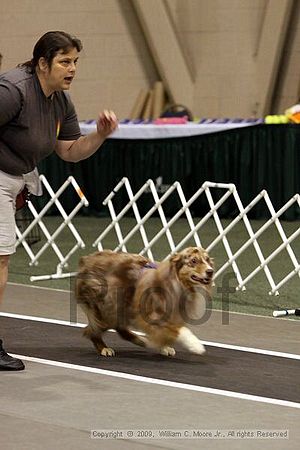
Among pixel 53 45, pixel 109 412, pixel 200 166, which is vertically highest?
pixel 200 166

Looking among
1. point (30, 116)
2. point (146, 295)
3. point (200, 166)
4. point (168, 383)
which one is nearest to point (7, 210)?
point (30, 116)

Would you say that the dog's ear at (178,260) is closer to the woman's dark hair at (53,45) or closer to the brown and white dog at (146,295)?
the brown and white dog at (146,295)

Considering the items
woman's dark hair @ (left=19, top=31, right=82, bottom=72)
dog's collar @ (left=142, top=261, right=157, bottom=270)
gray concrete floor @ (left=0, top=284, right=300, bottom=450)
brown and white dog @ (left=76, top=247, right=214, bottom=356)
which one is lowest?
gray concrete floor @ (left=0, top=284, right=300, bottom=450)

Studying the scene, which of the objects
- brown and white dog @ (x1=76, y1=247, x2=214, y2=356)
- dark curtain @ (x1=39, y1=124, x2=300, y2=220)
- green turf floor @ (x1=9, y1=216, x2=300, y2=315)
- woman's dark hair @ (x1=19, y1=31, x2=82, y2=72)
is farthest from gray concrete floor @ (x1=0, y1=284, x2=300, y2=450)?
dark curtain @ (x1=39, y1=124, x2=300, y2=220)

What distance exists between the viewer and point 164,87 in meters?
12.4

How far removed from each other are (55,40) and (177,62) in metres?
7.87

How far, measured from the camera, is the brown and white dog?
4605mm

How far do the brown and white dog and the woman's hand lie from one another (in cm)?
62

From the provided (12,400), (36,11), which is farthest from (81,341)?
(36,11)

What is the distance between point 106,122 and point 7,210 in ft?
1.84

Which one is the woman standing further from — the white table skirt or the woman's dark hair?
the white table skirt

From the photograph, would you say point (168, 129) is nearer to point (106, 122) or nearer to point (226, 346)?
point (226, 346)

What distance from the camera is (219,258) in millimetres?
7723

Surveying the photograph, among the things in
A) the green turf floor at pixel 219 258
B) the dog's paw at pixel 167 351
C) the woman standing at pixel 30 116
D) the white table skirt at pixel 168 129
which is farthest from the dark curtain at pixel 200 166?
the woman standing at pixel 30 116
